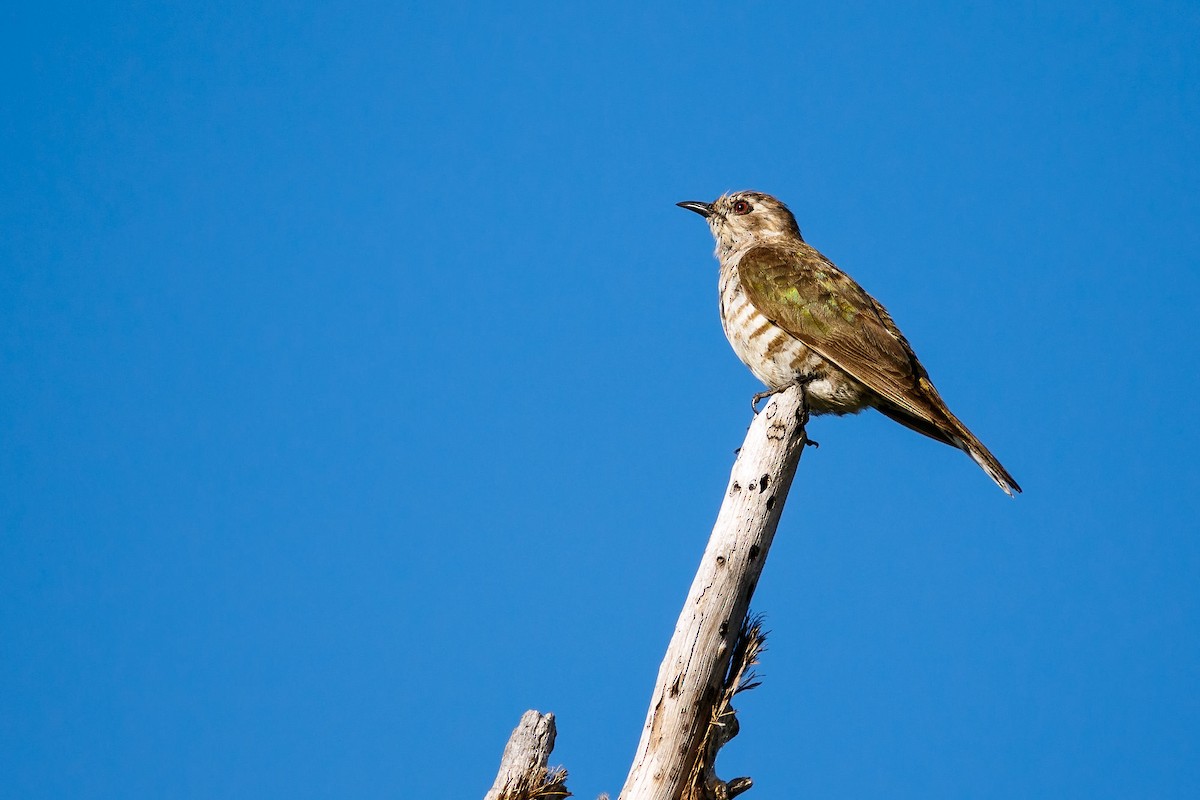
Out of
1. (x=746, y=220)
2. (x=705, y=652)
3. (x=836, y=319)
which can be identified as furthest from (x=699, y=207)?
(x=705, y=652)

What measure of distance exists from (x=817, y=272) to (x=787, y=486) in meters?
3.05

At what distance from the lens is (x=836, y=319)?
332 inches

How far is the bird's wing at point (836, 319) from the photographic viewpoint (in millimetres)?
8031

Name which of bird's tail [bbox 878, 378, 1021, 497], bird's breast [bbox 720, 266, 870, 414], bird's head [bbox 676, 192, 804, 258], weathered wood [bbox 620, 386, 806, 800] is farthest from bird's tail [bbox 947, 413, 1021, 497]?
bird's head [bbox 676, 192, 804, 258]

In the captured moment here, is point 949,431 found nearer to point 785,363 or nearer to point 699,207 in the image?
point 785,363

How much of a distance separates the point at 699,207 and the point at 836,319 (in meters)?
2.67

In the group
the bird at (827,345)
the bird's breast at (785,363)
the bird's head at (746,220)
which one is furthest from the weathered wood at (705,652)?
the bird's head at (746,220)

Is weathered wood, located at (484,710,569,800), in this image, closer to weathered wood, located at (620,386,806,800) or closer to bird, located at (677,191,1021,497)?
weathered wood, located at (620,386,806,800)

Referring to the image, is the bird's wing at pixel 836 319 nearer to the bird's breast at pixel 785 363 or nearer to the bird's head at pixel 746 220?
the bird's breast at pixel 785 363

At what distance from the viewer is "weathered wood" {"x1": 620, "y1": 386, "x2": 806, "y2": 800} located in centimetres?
566

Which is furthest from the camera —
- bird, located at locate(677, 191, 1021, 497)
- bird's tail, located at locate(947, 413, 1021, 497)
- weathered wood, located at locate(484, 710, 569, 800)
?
bird, located at locate(677, 191, 1021, 497)

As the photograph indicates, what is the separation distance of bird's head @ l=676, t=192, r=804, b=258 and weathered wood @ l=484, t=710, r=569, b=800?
5.46 meters

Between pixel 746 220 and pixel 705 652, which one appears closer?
pixel 705 652

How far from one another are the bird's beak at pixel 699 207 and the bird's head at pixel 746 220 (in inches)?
1.4
